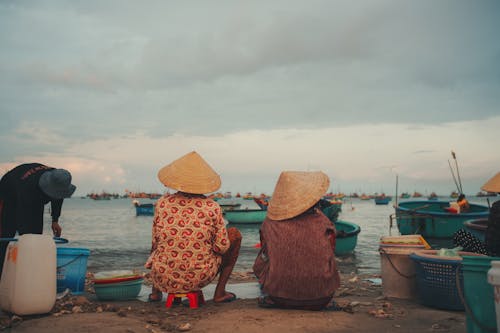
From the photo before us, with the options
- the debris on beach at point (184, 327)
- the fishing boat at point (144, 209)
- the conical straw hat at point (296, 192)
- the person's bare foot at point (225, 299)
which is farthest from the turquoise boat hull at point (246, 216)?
the debris on beach at point (184, 327)

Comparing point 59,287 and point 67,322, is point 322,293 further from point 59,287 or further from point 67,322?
point 59,287

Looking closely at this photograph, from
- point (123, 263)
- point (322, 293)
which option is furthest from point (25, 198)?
point (123, 263)

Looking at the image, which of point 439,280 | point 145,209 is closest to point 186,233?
point 439,280

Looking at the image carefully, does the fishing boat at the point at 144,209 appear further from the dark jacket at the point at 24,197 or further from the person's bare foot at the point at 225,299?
the person's bare foot at the point at 225,299

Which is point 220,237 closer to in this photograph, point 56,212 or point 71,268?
point 71,268

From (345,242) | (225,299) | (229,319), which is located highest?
(229,319)

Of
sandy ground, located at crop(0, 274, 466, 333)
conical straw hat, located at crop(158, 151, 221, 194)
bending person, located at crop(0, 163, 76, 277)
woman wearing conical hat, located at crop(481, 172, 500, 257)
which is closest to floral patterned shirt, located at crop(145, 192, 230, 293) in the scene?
conical straw hat, located at crop(158, 151, 221, 194)

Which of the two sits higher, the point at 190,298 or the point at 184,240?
the point at 184,240

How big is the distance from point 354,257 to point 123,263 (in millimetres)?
8075

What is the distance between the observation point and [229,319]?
4.25 metres

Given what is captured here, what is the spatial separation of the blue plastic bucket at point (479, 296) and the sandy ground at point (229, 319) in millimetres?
816

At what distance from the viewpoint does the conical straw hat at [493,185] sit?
529cm

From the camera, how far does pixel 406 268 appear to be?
18.1 ft

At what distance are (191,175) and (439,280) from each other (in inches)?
127
